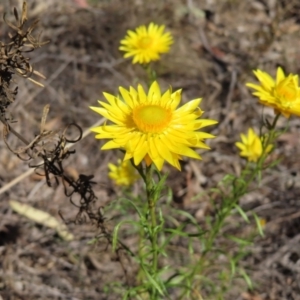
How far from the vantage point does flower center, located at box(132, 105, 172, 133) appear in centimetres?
158

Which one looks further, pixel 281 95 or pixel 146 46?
pixel 146 46

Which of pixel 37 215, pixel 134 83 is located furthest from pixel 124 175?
pixel 37 215

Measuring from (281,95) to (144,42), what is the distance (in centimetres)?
114

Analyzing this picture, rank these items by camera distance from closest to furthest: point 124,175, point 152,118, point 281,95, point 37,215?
point 152,118 < point 281,95 < point 124,175 < point 37,215

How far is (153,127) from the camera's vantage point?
1587 mm

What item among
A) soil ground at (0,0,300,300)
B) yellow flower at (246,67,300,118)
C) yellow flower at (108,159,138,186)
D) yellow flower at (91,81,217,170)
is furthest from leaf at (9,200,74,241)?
yellow flower at (246,67,300,118)

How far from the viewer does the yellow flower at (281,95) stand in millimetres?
1861

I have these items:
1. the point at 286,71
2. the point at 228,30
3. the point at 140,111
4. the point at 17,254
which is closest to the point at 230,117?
the point at 286,71

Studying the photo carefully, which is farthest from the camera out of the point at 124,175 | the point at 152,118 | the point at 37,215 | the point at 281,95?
the point at 37,215

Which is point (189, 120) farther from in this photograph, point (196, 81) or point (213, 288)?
point (196, 81)

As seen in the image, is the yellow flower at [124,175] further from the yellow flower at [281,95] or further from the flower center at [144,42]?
the yellow flower at [281,95]

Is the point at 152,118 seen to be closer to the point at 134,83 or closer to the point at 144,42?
the point at 134,83

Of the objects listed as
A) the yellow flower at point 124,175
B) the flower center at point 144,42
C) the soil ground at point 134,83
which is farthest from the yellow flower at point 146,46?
the soil ground at point 134,83

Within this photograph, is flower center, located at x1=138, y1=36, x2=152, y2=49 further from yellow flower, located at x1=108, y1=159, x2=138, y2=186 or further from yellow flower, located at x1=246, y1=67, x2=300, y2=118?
yellow flower, located at x1=246, y1=67, x2=300, y2=118
